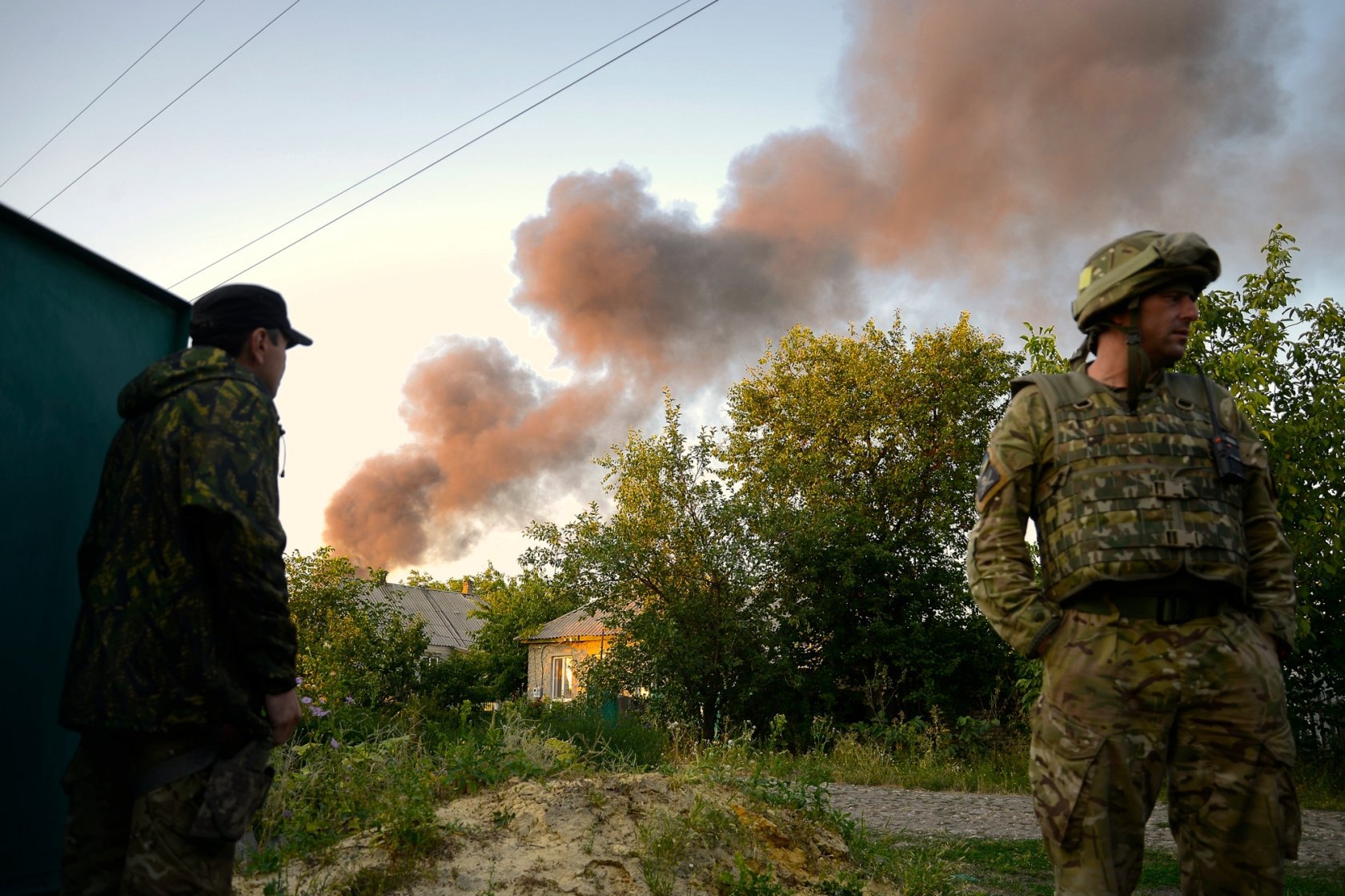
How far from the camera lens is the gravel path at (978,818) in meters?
7.18

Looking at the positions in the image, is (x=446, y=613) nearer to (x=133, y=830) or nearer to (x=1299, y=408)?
(x=1299, y=408)

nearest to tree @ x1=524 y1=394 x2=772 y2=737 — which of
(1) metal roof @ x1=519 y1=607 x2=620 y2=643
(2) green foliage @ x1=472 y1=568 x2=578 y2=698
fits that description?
(1) metal roof @ x1=519 y1=607 x2=620 y2=643

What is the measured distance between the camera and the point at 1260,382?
952cm

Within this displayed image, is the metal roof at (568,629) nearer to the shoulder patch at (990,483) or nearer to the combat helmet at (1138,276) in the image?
the shoulder patch at (990,483)

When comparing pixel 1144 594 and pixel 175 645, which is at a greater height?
pixel 1144 594

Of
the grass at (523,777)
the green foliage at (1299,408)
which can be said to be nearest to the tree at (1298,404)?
the green foliage at (1299,408)

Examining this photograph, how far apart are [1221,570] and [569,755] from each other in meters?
3.79

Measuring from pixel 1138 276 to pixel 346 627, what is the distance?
1002 inches

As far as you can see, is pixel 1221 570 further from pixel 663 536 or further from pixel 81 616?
pixel 663 536

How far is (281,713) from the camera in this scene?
2391 mm


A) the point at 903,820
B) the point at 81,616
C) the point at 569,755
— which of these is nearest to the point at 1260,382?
the point at 903,820

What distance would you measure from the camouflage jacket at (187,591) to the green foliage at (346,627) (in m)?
18.9

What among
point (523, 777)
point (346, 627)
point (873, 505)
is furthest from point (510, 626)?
point (523, 777)

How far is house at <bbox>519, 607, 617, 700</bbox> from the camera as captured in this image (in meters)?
43.6
